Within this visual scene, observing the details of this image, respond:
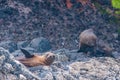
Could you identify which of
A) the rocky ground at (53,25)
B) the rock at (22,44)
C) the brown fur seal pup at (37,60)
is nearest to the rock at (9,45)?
the rocky ground at (53,25)

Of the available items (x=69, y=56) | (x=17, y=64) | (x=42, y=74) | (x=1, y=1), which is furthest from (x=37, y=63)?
(x=1, y=1)

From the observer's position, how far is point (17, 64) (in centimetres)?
385

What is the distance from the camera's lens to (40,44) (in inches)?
337

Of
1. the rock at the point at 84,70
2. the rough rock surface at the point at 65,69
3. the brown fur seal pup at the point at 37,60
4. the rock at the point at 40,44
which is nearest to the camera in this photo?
the rough rock surface at the point at 65,69

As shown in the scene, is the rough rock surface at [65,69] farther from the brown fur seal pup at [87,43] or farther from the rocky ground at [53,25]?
the rocky ground at [53,25]

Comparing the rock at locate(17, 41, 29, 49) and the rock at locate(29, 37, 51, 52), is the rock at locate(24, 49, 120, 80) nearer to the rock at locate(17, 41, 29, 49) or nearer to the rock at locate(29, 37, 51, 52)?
the rock at locate(29, 37, 51, 52)

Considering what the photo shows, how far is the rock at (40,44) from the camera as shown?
8463 mm

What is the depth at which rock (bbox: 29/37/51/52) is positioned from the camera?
846 centimetres

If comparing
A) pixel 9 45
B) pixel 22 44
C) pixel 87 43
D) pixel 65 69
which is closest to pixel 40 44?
pixel 22 44

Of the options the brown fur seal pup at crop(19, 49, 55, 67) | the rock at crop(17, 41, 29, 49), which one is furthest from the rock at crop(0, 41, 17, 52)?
the brown fur seal pup at crop(19, 49, 55, 67)

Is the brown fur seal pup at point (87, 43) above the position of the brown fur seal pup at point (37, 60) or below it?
below

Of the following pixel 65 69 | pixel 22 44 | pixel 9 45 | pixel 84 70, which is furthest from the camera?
pixel 22 44

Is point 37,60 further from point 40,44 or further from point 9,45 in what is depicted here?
point 40,44

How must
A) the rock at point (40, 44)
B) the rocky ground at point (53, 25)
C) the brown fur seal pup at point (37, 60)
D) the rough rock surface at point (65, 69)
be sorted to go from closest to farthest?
the rough rock surface at point (65, 69), the brown fur seal pup at point (37, 60), the rock at point (40, 44), the rocky ground at point (53, 25)
